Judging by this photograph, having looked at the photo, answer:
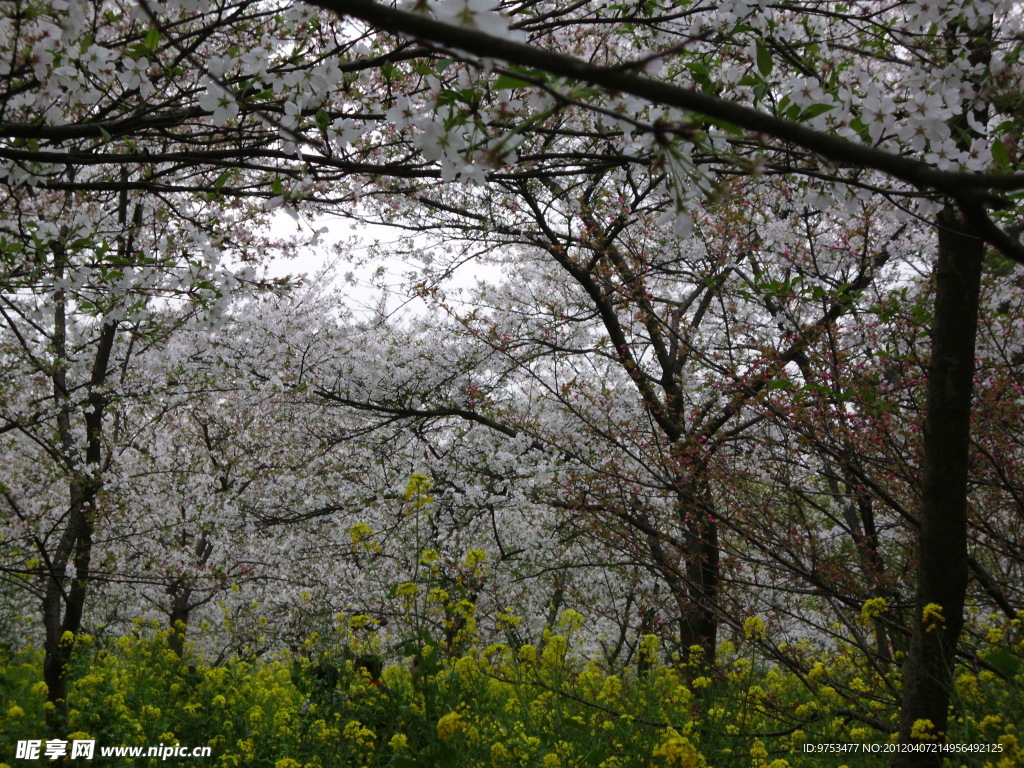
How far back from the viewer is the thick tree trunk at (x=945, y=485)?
2250mm

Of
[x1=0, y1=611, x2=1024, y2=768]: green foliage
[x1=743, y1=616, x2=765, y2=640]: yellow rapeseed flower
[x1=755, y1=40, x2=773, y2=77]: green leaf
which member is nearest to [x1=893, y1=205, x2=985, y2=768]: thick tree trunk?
[x1=0, y1=611, x2=1024, y2=768]: green foliage

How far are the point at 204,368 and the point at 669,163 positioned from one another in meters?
8.43

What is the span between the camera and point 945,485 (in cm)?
229

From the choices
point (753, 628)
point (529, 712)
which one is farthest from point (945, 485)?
point (529, 712)

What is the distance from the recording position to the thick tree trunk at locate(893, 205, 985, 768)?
2250 mm

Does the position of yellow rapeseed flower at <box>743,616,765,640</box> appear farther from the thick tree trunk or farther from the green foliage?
the thick tree trunk

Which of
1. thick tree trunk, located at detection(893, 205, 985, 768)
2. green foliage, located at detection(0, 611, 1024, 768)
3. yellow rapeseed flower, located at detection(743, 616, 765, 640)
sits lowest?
green foliage, located at detection(0, 611, 1024, 768)

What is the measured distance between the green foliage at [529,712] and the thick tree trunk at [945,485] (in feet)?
0.52

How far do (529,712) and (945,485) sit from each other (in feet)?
7.29

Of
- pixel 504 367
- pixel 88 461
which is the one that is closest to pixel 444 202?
pixel 504 367

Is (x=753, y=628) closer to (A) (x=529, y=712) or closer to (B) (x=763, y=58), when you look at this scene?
(A) (x=529, y=712)

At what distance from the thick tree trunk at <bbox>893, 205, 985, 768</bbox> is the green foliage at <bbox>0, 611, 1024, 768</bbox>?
6.3 inches

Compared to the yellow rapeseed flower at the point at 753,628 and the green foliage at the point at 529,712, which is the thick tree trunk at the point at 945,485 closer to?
the green foliage at the point at 529,712

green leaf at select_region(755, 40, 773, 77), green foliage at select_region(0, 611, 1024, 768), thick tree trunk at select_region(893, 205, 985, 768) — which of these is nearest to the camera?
green leaf at select_region(755, 40, 773, 77)
